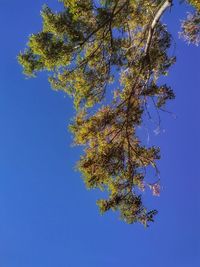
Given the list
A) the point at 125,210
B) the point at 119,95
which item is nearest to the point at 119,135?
the point at 119,95

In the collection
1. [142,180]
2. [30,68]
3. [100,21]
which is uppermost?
[100,21]

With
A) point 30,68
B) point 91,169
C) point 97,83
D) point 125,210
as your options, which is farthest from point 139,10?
point 125,210

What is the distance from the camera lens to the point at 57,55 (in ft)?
59.7

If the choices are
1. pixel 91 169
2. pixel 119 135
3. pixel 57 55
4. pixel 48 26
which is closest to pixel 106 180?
pixel 91 169

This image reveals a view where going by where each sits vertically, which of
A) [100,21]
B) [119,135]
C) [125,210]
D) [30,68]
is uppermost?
[100,21]

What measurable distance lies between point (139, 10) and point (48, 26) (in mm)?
4258

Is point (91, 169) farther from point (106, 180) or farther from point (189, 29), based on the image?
point (189, 29)

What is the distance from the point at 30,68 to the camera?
18984mm

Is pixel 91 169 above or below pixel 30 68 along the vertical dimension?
below

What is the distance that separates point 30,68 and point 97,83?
2.91 meters

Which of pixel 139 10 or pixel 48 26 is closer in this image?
pixel 48 26

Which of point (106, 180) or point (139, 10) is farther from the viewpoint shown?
point (139, 10)

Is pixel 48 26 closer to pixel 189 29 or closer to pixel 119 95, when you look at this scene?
pixel 119 95

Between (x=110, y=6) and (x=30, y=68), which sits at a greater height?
(x=110, y=6)
